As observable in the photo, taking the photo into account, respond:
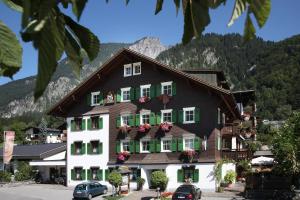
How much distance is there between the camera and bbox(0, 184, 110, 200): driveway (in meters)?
43.4

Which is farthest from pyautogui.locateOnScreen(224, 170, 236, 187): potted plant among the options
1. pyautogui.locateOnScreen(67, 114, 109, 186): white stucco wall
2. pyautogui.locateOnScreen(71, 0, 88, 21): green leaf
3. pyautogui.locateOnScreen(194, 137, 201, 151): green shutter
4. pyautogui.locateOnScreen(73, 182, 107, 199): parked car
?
pyautogui.locateOnScreen(71, 0, 88, 21): green leaf

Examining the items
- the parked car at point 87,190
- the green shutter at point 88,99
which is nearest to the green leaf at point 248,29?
the parked car at point 87,190

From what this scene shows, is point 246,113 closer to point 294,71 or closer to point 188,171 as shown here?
point 188,171

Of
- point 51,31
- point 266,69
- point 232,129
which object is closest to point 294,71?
point 266,69

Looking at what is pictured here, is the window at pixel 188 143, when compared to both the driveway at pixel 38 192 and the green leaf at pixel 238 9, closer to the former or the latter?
the driveway at pixel 38 192

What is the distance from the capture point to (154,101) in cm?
4694

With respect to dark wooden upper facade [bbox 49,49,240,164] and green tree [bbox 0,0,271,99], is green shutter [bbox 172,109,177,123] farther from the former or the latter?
green tree [bbox 0,0,271,99]

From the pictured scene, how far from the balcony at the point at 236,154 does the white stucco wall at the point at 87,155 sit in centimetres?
1211

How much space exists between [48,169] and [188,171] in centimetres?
2260

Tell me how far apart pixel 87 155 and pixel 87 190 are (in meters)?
10.2

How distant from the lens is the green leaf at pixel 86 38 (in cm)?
146

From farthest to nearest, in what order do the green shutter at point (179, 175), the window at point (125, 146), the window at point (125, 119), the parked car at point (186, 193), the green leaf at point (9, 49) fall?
the window at point (125, 119) → the window at point (125, 146) → the green shutter at point (179, 175) → the parked car at point (186, 193) → the green leaf at point (9, 49)

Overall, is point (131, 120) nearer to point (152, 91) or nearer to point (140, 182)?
point (152, 91)

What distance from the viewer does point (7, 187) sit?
5581 cm
